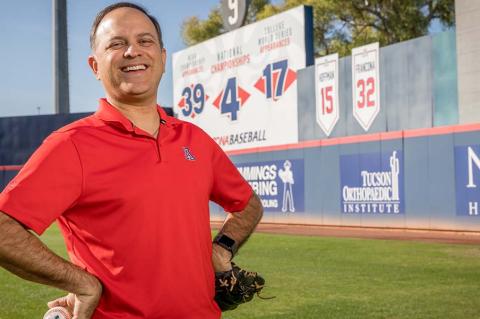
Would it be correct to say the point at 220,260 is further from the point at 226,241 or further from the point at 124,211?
the point at 124,211

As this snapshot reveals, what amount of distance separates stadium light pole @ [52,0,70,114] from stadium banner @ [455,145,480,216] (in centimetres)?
2659

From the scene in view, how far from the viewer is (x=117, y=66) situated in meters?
2.32

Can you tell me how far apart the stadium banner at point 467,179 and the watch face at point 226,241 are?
1289 cm

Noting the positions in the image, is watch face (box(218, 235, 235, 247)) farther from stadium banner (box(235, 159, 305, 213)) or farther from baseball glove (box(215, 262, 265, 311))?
stadium banner (box(235, 159, 305, 213))

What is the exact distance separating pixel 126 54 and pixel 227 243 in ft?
2.56

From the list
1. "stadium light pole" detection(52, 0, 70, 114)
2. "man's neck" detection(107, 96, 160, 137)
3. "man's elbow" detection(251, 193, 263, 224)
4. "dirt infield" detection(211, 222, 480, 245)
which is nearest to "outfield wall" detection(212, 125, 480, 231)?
"dirt infield" detection(211, 222, 480, 245)

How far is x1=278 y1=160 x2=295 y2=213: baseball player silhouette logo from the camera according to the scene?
20.8 meters

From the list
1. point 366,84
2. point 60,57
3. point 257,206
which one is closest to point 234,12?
point 366,84

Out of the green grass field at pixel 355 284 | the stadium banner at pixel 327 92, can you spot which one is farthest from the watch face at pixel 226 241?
the stadium banner at pixel 327 92

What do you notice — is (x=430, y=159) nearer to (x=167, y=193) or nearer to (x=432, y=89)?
(x=432, y=89)

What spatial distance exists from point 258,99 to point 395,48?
5768mm

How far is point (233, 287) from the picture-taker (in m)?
2.45

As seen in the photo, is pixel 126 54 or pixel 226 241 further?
pixel 226 241

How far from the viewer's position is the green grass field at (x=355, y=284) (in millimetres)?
6691
